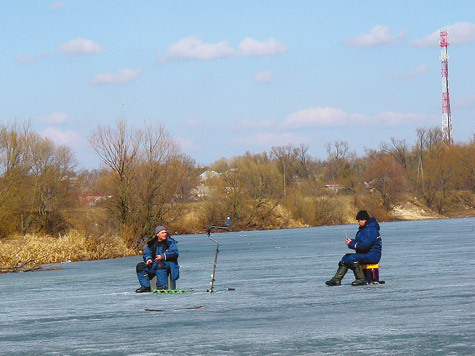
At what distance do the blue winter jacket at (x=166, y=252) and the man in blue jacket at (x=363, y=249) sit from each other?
3.20 metres

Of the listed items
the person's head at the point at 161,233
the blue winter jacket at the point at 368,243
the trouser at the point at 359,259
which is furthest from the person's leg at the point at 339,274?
the person's head at the point at 161,233

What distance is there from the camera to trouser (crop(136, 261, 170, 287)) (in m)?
15.4

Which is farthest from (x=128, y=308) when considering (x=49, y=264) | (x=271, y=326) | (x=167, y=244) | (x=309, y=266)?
(x=49, y=264)

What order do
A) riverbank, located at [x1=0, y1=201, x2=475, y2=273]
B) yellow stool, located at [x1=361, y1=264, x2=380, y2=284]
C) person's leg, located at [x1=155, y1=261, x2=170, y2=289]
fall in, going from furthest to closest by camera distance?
1. riverbank, located at [x1=0, y1=201, x2=475, y2=273]
2. yellow stool, located at [x1=361, y1=264, x2=380, y2=284]
3. person's leg, located at [x1=155, y1=261, x2=170, y2=289]

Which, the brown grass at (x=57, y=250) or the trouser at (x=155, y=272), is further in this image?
the brown grass at (x=57, y=250)

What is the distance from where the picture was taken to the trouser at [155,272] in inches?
606

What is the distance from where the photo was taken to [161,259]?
49.6 feet

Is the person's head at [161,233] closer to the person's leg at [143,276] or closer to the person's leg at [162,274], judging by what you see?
the person's leg at [162,274]

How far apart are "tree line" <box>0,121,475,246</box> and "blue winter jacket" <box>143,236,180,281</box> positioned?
58.2 ft

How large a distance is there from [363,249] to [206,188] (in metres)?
53.2

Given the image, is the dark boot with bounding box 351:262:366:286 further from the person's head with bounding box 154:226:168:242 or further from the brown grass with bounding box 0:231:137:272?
the brown grass with bounding box 0:231:137:272

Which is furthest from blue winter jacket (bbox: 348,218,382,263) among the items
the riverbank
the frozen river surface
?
the riverbank

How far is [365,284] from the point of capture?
1576cm

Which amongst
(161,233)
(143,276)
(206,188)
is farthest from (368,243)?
(206,188)
